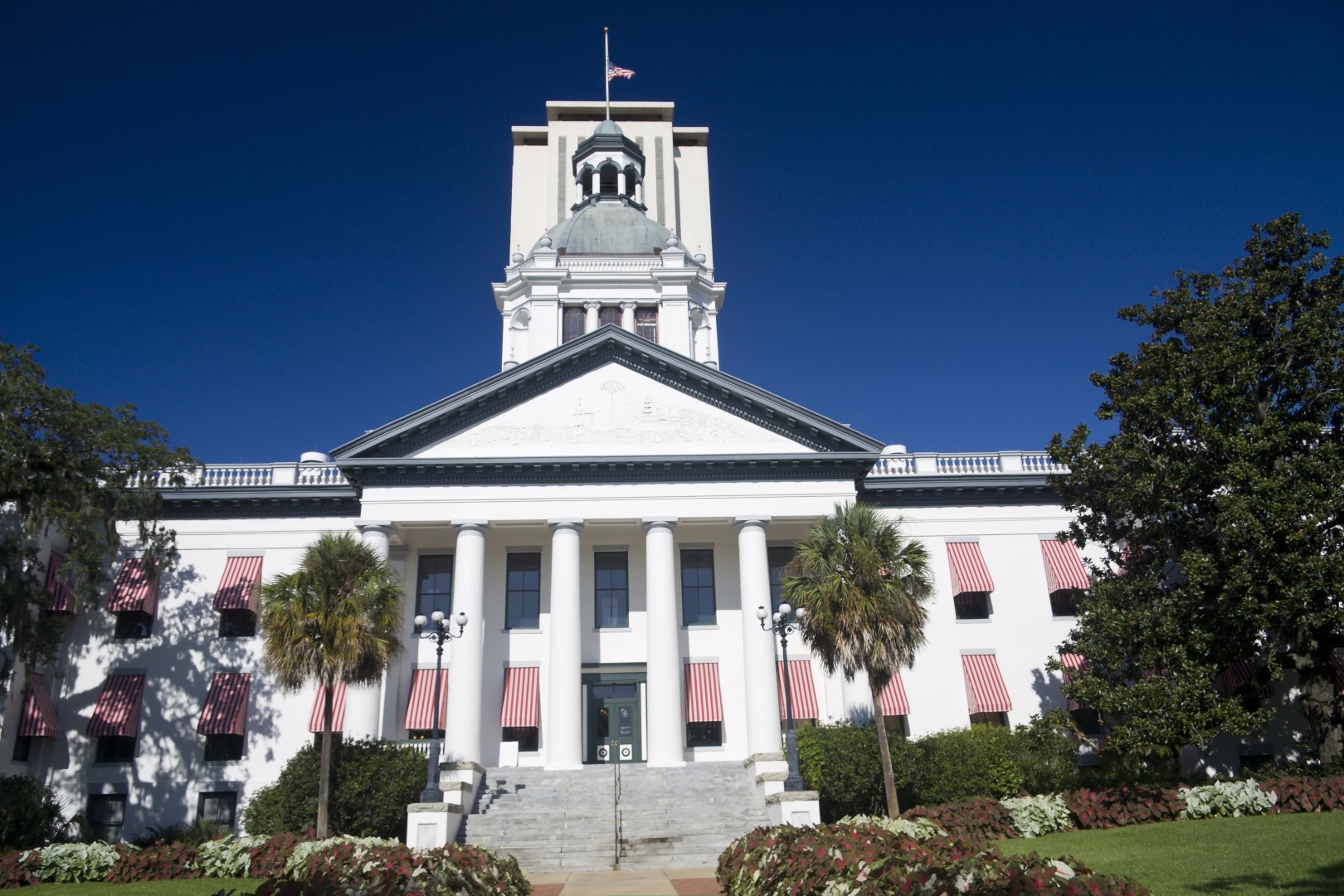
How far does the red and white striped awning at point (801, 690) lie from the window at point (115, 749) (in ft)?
63.9

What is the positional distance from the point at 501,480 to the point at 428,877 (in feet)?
59.8

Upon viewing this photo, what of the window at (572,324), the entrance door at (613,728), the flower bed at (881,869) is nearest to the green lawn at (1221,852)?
the flower bed at (881,869)

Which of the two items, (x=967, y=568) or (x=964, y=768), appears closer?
(x=964, y=768)

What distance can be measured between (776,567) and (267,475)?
56.4 ft

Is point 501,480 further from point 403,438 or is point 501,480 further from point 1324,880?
point 1324,880

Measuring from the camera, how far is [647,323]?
146 feet

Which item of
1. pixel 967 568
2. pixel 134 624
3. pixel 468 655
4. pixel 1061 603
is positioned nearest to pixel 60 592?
pixel 134 624

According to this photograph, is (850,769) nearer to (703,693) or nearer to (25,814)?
(703,693)

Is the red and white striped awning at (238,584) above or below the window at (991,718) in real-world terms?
above

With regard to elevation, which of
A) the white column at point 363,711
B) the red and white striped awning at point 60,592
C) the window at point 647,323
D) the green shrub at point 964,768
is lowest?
the green shrub at point 964,768

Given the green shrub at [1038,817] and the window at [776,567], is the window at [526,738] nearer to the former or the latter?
the window at [776,567]

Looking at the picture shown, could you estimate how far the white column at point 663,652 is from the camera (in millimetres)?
28297

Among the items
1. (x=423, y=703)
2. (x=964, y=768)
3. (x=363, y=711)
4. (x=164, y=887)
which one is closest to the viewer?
(x=164, y=887)

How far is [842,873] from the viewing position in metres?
12.8
